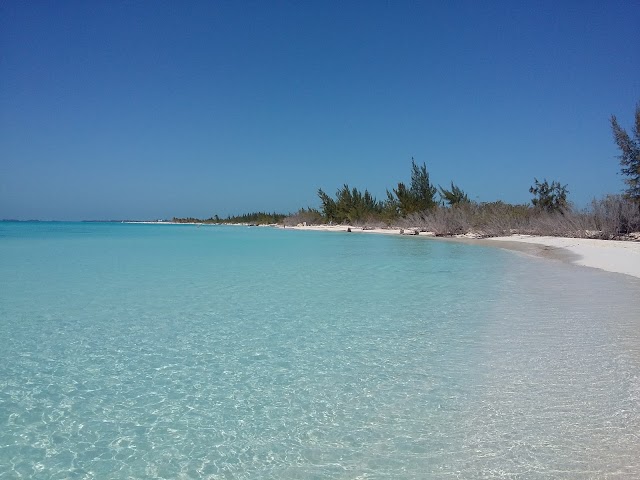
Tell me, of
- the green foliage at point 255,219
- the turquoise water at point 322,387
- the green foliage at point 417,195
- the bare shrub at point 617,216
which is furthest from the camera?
the green foliage at point 255,219

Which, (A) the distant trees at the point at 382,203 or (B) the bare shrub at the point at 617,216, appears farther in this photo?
(A) the distant trees at the point at 382,203

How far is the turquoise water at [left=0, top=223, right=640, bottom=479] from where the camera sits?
236 centimetres

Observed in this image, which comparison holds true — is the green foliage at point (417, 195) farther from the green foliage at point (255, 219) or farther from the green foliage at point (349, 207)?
the green foliage at point (255, 219)

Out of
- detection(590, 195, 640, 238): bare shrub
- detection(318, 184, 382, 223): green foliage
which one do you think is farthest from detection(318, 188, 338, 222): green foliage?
detection(590, 195, 640, 238): bare shrub

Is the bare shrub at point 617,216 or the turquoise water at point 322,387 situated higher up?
the bare shrub at point 617,216

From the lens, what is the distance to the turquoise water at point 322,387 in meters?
2.36

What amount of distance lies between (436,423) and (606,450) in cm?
83

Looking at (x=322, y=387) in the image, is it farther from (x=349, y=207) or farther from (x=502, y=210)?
(x=349, y=207)

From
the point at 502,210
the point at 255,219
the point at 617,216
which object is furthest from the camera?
the point at 255,219

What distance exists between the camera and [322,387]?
3.36m

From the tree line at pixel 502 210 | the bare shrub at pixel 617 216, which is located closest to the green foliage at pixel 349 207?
the tree line at pixel 502 210

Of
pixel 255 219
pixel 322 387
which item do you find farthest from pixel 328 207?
pixel 322 387

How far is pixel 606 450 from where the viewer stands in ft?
7.78

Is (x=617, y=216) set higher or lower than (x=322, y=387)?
higher
